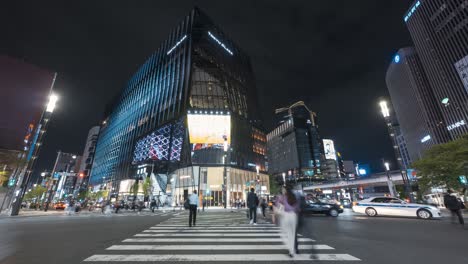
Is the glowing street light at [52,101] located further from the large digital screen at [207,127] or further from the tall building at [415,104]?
the tall building at [415,104]

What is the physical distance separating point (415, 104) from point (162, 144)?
94.4 metres

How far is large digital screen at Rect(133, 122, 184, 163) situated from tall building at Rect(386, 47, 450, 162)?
8051cm

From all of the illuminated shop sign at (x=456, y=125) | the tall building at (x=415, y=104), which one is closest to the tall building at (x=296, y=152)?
the tall building at (x=415, y=104)

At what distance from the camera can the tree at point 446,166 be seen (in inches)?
863

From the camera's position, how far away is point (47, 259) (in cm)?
503

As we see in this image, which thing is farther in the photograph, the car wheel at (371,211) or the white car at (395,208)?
the car wheel at (371,211)

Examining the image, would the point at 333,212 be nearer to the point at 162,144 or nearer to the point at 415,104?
the point at 162,144

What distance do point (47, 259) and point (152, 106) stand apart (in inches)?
2900

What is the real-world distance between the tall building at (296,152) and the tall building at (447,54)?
234 ft

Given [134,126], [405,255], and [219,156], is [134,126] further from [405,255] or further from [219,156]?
[405,255]

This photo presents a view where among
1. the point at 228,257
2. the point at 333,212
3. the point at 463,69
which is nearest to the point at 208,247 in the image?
the point at 228,257

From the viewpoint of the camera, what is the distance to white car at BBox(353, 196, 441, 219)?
14.6 meters

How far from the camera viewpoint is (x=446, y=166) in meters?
22.5

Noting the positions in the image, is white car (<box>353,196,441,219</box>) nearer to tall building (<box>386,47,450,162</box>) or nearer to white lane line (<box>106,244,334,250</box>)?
white lane line (<box>106,244,334,250</box>)
